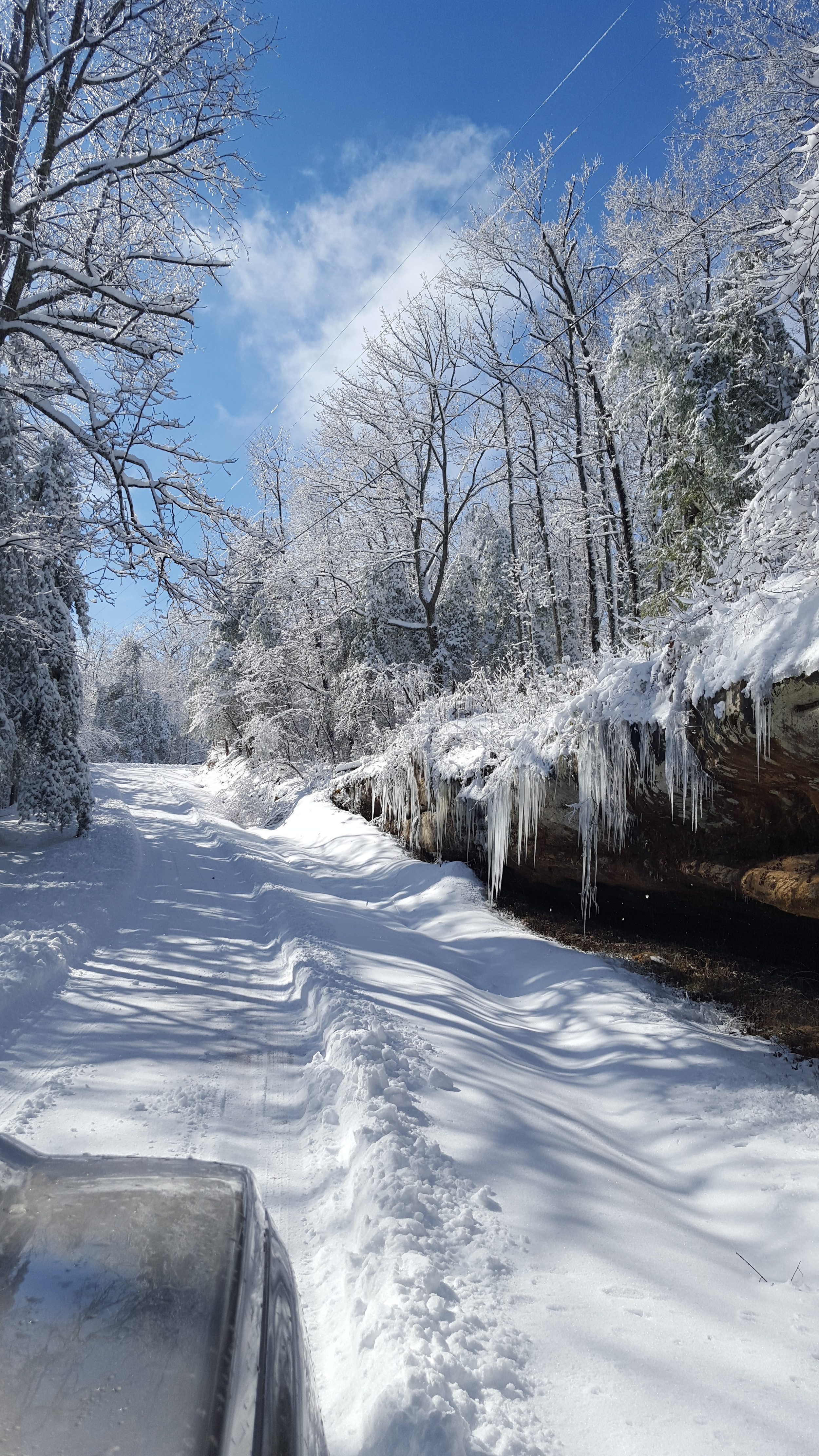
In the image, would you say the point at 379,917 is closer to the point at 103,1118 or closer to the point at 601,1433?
the point at 103,1118

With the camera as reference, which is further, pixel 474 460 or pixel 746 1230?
pixel 474 460

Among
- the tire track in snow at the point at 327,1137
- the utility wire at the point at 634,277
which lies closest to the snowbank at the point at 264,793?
the utility wire at the point at 634,277

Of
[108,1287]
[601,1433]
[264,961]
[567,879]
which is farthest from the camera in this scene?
[567,879]

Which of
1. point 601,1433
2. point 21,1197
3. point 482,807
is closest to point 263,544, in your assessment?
point 482,807

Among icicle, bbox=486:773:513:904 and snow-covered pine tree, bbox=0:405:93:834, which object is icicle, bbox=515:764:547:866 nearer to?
icicle, bbox=486:773:513:904

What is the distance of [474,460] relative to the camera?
17078mm

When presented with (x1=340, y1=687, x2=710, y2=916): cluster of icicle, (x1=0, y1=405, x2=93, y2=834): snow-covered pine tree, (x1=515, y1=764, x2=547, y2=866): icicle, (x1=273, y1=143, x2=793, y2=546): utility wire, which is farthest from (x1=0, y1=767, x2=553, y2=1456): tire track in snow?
(x1=0, y1=405, x2=93, y2=834): snow-covered pine tree

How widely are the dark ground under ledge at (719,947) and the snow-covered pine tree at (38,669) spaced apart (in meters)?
8.18

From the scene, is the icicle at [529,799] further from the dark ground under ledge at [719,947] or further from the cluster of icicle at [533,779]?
the dark ground under ledge at [719,947]

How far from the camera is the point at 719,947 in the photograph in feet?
21.6

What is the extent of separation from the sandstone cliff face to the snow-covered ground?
1.03m

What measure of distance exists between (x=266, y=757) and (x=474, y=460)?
10.9 m

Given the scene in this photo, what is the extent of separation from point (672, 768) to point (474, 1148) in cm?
368

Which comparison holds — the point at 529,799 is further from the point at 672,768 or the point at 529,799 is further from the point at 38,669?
the point at 38,669
